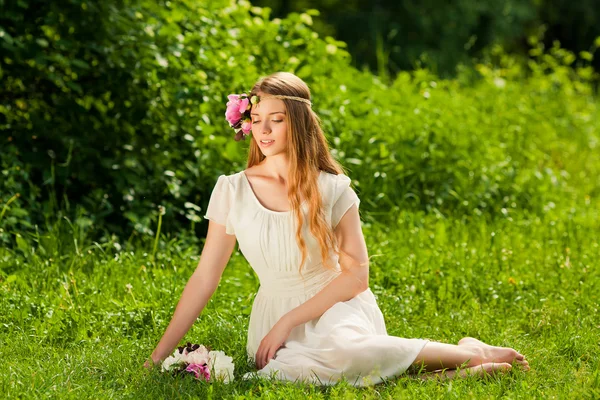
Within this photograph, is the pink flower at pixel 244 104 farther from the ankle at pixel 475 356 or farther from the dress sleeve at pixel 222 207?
the ankle at pixel 475 356

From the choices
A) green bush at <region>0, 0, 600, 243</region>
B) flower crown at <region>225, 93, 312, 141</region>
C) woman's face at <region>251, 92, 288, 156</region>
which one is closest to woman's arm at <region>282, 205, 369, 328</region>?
woman's face at <region>251, 92, 288, 156</region>

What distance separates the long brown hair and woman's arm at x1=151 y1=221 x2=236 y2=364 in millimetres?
320

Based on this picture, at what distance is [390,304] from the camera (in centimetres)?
445

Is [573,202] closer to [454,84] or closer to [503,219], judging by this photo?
[503,219]

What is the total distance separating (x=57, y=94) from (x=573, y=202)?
3.51 m

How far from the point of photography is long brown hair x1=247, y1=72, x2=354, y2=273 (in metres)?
3.46

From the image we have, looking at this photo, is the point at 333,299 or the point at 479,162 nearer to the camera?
the point at 333,299

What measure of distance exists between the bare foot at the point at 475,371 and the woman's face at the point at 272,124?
1.01 metres

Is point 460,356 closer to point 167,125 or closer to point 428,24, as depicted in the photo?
point 167,125

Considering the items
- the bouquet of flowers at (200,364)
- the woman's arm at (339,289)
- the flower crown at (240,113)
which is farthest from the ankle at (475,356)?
the flower crown at (240,113)

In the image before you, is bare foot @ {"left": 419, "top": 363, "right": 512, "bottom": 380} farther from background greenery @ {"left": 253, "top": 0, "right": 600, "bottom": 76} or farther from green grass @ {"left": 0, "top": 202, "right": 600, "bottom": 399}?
background greenery @ {"left": 253, "top": 0, "right": 600, "bottom": 76}

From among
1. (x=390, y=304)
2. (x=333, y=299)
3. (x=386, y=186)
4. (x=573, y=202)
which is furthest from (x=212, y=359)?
(x=573, y=202)

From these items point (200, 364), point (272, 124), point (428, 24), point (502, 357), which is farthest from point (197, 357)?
point (428, 24)

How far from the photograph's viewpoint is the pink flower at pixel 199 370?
3.34m
